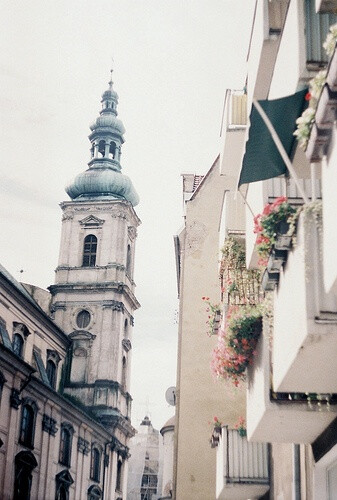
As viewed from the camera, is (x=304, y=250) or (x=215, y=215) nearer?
(x=304, y=250)

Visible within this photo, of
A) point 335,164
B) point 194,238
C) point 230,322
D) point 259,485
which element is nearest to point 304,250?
point 335,164

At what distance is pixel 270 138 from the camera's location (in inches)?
259

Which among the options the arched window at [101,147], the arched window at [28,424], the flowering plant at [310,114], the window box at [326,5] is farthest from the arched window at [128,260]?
the flowering plant at [310,114]

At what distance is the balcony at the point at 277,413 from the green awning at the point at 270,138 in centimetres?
171

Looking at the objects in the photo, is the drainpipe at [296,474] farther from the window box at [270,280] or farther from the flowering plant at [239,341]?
the window box at [270,280]

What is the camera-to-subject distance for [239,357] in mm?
8719

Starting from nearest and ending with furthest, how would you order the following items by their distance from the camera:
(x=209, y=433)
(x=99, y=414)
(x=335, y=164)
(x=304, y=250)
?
(x=335, y=164), (x=304, y=250), (x=209, y=433), (x=99, y=414)

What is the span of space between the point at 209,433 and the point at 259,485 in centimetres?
480

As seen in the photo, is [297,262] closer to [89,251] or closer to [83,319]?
[83,319]

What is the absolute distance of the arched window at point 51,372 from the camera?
47.1 m

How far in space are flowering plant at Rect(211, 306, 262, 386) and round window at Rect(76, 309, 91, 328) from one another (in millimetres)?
42416

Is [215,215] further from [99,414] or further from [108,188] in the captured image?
[108,188]

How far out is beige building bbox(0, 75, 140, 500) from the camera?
125 ft

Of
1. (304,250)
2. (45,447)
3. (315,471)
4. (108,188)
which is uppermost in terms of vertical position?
(108,188)
